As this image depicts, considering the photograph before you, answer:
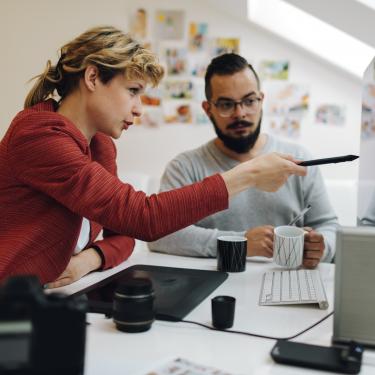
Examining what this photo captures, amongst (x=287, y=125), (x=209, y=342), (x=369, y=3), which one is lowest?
(x=209, y=342)

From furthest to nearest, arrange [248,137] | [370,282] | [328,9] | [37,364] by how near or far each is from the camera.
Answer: [328,9] → [248,137] → [370,282] → [37,364]

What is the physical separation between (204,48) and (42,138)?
1.98 m

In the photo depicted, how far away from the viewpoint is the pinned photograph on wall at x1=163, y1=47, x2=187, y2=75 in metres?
2.94

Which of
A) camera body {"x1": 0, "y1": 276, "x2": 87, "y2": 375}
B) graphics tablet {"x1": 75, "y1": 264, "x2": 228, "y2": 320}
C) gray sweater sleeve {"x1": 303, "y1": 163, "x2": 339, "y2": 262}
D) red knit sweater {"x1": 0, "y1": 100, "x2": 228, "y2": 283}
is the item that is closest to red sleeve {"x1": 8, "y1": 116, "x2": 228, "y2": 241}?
red knit sweater {"x1": 0, "y1": 100, "x2": 228, "y2": 283}

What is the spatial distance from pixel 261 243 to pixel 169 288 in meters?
0.39

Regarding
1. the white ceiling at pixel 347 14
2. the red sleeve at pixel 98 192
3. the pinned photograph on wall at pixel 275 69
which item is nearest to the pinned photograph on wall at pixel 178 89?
the pinned photograph on wall at pixel 275 69

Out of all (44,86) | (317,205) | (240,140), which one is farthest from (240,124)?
(44,86)

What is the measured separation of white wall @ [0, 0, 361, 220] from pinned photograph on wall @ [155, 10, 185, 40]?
0.04 meters

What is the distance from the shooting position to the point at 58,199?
3.65 ft

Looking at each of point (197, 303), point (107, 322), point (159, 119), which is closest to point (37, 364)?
point (107, 322)

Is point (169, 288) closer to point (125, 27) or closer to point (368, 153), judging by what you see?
point (368, 153)

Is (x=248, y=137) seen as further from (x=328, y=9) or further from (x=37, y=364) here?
(x=37, y=364)

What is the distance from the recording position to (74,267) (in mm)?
1242

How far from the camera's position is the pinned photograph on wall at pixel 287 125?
9.48 ft
